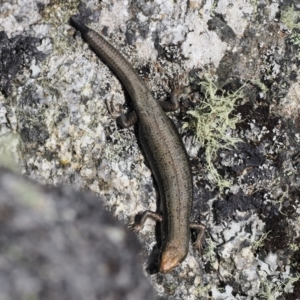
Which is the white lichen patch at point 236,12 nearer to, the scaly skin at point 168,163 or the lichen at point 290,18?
the lichen at point 290,18

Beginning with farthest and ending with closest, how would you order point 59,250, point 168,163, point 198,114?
1. point 168,163
2. point 198,114
3. point 59,250

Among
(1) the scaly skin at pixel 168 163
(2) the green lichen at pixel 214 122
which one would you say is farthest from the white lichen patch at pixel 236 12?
(1) the scaly skin at pixel 168 163

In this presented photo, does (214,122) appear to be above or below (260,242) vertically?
above

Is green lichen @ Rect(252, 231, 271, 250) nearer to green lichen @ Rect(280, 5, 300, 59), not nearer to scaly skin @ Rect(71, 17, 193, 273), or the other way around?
scaly skin @ Rect(71, 17, 193, 273)

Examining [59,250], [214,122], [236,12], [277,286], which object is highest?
[236,12]

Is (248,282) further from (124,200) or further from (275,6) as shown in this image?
(275,6)

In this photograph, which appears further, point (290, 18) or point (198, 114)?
point (290, 18)

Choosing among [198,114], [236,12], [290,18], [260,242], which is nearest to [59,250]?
[198,114]

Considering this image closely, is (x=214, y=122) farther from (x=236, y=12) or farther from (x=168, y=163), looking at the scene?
(x=236, y=12)

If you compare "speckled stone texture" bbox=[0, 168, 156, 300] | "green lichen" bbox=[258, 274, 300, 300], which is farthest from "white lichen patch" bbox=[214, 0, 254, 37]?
"speckled stone texture" bbox=[0, 168, 156, 300]
